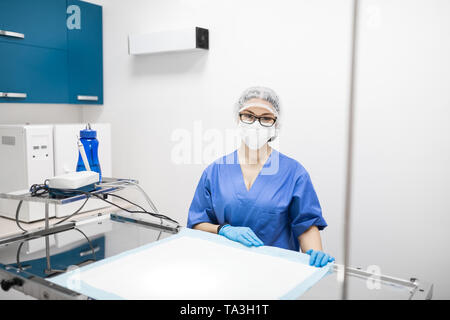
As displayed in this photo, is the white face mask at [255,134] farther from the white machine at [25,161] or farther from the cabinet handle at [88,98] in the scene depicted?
the cabinet handle at [88,98]

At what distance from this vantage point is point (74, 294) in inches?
30.9

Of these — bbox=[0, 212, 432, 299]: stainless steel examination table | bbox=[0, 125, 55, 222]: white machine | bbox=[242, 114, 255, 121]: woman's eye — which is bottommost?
bbox=[0, 212, 432, 299]: stainless steel examination table

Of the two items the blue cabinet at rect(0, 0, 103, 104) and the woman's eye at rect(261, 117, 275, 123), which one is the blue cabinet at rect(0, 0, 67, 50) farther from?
the woman's eye at rect(261, 117, 275, 123)

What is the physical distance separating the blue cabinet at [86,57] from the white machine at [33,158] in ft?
1.51

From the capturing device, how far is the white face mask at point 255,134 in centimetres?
158

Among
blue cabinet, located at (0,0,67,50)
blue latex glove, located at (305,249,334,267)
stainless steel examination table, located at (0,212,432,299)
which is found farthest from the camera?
blue cabinet, located at (0,0,67,50)

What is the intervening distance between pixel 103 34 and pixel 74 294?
92.6 inches

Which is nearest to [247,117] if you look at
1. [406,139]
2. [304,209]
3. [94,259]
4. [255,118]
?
[255,118]

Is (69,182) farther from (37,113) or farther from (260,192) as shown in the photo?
(37,113)

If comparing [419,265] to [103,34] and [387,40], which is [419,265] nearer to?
[387,40]

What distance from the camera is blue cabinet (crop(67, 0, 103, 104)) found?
2541mm

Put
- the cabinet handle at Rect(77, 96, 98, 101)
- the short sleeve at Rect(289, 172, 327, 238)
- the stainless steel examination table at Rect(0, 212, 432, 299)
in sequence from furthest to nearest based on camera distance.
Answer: the cabinet handle at Rect(77, 96, 98, 101) < the short sleeve at Rect(289, 172, 327, 238) < the stainless steel examination table at Rect(0, 212, 432, 299)


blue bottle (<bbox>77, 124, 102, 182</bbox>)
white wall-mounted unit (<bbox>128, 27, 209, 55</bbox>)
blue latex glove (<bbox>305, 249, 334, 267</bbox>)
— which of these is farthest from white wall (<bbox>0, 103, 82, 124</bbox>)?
blue latex glove (<bbox>305, 249, 334, 267</bbox>)

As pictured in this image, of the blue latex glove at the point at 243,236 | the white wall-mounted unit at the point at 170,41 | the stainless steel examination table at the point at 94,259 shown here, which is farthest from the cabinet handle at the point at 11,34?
the blue latex glove at the point at 243,236
